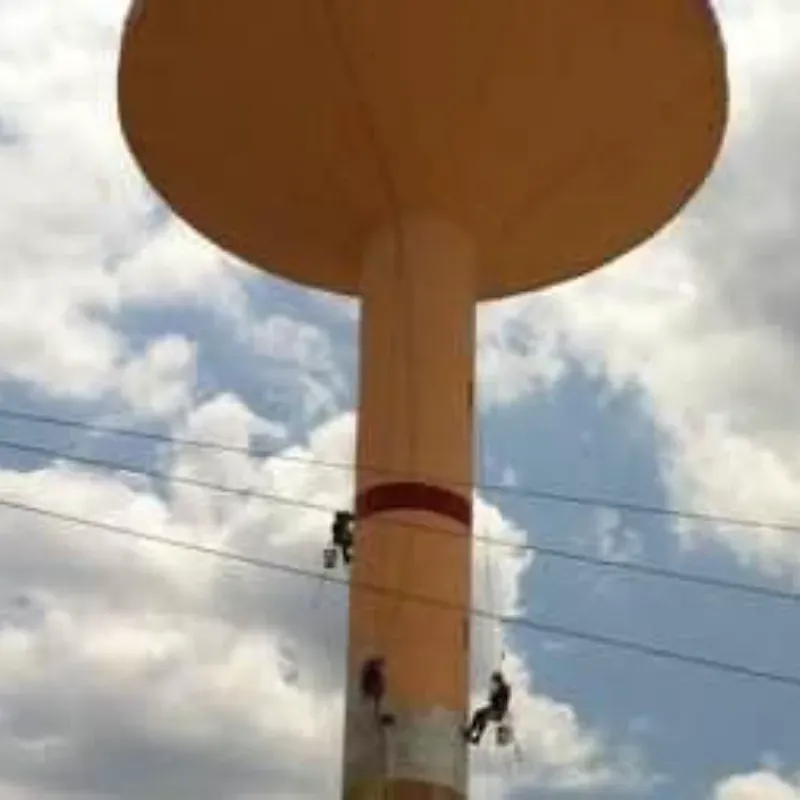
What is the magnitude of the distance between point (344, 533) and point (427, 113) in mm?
4991

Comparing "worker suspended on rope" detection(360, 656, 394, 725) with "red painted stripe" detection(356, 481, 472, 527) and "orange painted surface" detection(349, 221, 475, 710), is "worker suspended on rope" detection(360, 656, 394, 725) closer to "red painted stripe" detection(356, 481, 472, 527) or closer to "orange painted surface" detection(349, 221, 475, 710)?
"orange painted surface" detection(349, 221, 475, 710)

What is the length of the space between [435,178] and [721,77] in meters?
3.72

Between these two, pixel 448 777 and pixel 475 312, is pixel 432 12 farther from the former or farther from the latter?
pixel 448 777

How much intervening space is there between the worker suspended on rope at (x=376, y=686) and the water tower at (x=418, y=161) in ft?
0.33

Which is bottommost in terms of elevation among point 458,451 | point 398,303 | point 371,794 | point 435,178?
point 371,794

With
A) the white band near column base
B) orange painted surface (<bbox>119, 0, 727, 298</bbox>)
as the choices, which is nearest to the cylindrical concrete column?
the white band near column base

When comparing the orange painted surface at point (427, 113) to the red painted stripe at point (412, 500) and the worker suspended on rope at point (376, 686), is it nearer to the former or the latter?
the red painted stripe at point (412, 500)

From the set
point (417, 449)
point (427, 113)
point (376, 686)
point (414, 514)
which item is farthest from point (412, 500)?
point (427, 113)

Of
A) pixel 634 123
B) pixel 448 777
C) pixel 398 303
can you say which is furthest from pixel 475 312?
pixel 448 777

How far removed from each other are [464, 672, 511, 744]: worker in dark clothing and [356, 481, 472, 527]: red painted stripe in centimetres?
192

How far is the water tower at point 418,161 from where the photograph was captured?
20.8m

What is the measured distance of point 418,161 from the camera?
2250 centimetres

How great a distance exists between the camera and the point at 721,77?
22938 mm

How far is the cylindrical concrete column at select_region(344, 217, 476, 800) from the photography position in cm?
2028
